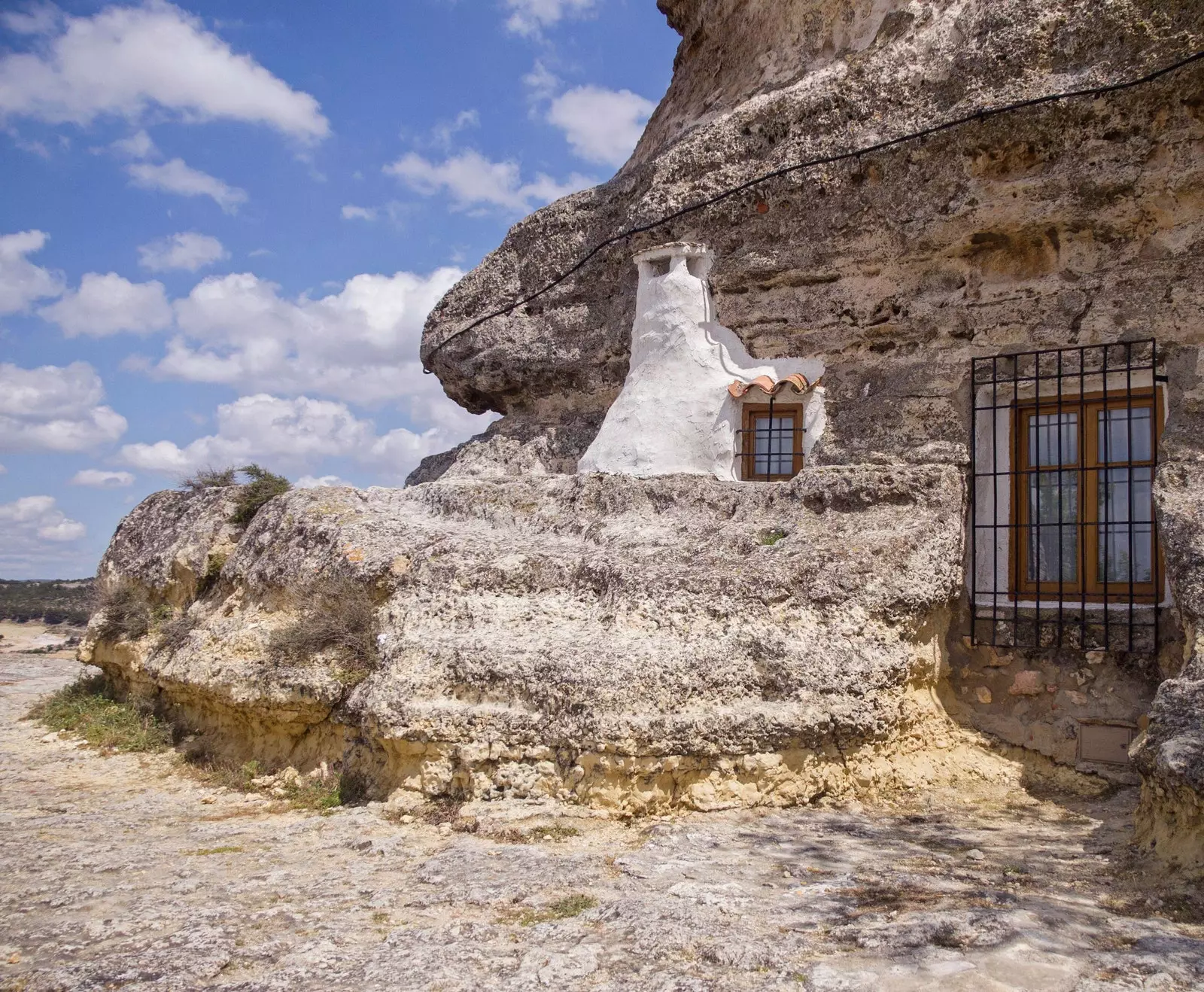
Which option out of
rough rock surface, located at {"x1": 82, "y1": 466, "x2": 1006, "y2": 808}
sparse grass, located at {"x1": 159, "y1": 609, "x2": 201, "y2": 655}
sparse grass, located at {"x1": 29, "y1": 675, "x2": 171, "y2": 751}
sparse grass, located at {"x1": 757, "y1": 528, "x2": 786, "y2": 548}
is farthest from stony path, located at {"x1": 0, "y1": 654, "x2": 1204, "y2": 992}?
sparse grass, located at {"x1": 159, "y1": 609, "x2": 201, "y2": 655}

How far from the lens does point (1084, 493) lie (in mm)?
7250

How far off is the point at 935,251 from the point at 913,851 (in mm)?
5158

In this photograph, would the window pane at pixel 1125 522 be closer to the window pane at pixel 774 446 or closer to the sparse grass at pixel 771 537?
the sparse grass at pixel 771 537

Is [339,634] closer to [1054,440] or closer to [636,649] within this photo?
[636,649]

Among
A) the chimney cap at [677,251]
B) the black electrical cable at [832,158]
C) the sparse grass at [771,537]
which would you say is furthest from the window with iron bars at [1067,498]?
the chimney cap at [677,251]

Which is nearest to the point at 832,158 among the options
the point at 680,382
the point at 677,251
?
the point at 677,251

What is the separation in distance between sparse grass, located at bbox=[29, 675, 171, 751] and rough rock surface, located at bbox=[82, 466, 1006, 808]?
0.87 m

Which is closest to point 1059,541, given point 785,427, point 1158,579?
point 1158,579

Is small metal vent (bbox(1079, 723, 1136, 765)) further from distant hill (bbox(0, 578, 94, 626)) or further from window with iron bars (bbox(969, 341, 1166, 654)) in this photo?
distant hill (bbox(0, 578, 94, 626))

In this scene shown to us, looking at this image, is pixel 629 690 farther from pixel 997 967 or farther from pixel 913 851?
pixel 997 967

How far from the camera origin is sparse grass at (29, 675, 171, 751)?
8.70 meters

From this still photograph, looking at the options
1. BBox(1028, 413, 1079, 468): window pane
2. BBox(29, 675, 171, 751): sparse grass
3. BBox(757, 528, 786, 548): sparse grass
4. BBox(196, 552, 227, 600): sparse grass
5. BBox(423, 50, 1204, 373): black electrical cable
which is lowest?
BBox(29, 675, 171, 751): sparse grass

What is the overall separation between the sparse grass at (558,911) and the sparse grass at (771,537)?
312 centimetres

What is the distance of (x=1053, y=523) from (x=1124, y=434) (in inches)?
33.7
